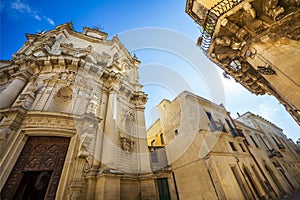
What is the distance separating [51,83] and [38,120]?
2.99 metres

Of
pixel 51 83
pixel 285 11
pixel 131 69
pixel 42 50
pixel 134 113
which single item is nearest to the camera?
pixel 285 11

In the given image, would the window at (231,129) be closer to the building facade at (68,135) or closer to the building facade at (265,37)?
the building facade at (265,37)

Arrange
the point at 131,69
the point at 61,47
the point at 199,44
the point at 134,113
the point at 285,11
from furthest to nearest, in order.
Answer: the point at 131,69, the point at 61,47, the point at 134,113, the point at 199,44, the point at 285,11

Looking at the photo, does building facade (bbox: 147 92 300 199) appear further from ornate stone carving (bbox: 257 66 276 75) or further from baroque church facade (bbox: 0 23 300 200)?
ornate stone carving (bbox: 257 66 276 75)

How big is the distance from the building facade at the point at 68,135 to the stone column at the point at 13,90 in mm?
38

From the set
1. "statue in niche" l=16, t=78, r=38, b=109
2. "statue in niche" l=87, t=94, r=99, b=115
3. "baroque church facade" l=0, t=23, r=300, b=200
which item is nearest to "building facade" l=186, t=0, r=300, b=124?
"baroque church facade" l=0, t=23, r=300, b=200

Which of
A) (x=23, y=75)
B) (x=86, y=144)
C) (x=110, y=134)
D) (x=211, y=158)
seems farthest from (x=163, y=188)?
(x=23, y=75)

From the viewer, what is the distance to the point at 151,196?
6.91 metres

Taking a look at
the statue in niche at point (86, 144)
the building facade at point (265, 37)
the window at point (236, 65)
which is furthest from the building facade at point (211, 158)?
the statue in niche at point (86, 144)

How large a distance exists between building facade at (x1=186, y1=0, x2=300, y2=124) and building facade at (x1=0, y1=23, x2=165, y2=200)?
7.27 meters

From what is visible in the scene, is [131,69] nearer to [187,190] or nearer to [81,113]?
[81,113]

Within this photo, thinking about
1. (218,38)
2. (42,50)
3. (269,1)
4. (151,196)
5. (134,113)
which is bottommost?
(151,196)

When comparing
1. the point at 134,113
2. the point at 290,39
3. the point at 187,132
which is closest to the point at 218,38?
the point at 290,39

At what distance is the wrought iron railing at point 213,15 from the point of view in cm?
517
